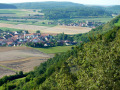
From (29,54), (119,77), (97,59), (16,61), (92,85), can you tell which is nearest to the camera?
(92,85)

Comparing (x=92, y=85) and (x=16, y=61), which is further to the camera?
(x=16, y=61)

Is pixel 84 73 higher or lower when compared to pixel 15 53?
higher

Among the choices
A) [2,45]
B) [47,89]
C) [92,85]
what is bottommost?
[2,45]

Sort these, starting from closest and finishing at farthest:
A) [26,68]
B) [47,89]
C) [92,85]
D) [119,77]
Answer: [92,85]
[119,77]
[47,89]
[26,68]

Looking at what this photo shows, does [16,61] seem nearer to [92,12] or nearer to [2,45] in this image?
[2,45]

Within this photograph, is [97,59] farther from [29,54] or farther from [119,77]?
[29,54]

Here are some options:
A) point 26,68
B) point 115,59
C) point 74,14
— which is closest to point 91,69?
point 115,59

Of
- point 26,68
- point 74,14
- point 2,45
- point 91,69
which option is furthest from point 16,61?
point 74,14
